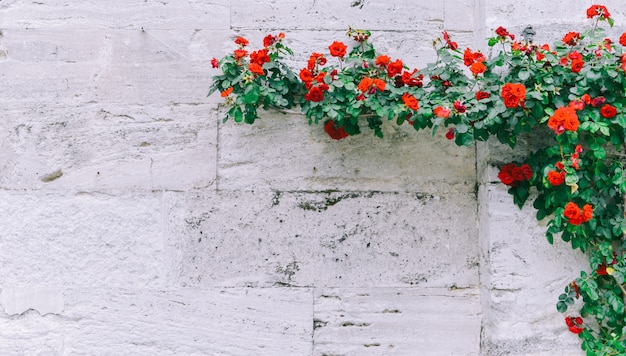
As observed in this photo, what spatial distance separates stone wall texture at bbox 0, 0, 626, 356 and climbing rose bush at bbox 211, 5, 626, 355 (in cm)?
13

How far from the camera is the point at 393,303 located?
2508 mm

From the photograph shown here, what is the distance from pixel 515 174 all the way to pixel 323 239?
823 mm

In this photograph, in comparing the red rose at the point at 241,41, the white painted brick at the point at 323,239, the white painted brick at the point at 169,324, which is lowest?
the white painted brick at the point at 169,324

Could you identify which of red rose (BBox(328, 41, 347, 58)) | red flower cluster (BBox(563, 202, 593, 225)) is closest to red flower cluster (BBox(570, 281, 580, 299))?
red flower cluster (BBox(563, 202, 593, 225))

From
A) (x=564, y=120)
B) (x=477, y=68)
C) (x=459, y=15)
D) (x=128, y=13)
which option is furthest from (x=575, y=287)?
(x=128, y=13)

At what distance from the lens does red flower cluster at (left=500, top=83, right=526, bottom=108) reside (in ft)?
7.02

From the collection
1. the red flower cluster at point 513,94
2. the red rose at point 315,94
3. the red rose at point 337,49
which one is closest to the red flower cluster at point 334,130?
the red rose at point 315,94

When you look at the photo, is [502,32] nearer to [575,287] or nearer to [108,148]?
[575,287]

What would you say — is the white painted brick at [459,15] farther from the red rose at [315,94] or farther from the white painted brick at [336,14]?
the red rose at [315,94]

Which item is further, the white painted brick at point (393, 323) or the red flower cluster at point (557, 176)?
the white painted brick at point (393, 323)

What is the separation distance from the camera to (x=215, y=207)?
2.52m

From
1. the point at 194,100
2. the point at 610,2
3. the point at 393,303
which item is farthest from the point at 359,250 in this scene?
the point at 610,2

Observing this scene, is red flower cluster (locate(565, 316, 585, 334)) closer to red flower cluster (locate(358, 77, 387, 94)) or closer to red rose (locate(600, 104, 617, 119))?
red rose (locate(600, 104, 617, 119))

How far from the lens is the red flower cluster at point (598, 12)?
7.53 ft
